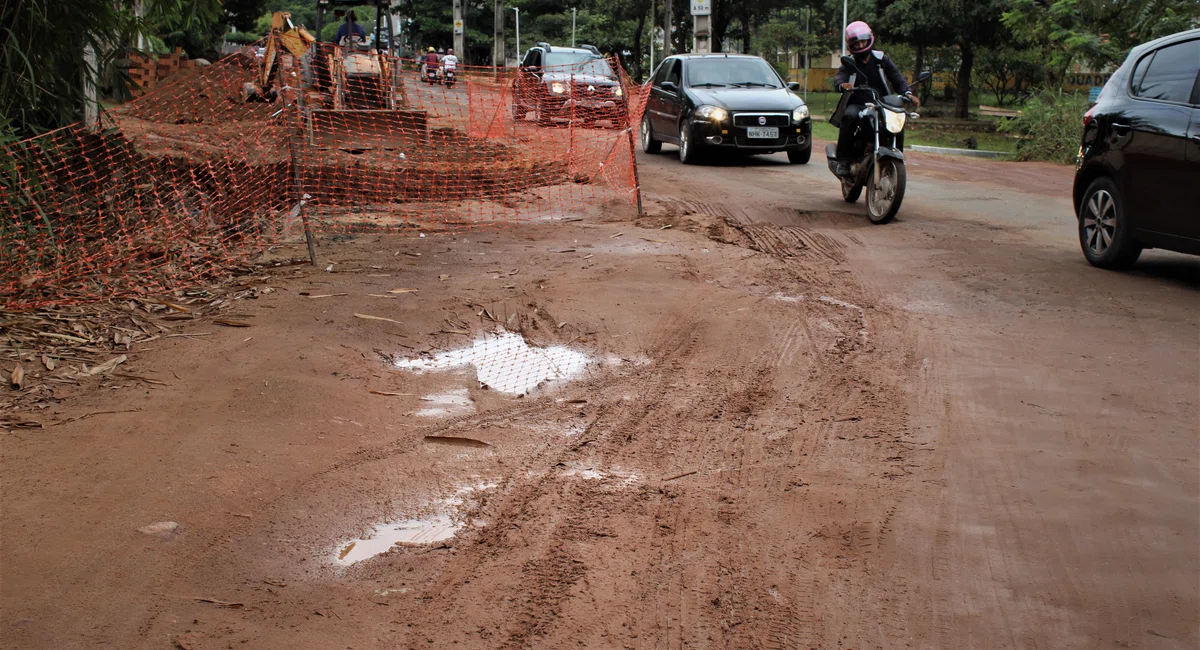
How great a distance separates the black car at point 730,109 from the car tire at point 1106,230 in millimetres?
7655

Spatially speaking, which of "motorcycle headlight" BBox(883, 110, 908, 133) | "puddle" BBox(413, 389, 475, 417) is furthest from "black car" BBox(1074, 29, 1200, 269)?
"puddle" BBox(413, 389, 475, 417)

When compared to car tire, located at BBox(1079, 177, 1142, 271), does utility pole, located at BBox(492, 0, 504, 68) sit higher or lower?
higher

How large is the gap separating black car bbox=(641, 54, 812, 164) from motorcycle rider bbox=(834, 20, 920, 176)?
4.63 m

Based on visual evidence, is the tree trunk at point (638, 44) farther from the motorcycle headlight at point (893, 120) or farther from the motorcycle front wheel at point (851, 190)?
the motorcycle headlight at point (893, 120)

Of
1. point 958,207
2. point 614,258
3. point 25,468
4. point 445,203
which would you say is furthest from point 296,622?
point 958,207

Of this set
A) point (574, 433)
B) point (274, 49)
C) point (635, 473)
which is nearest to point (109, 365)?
point (574, 433)

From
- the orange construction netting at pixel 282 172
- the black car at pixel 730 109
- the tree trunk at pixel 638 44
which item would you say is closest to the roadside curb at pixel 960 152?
the black car at pixel 730 109

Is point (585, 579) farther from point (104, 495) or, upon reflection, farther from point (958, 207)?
point (958, 207)

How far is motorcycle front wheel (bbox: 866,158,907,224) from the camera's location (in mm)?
10250

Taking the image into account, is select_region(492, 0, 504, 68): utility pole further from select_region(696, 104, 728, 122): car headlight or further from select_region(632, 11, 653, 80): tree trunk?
select_region(696, 104, 728, 122): car headlight

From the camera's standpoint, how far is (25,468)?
4.34m

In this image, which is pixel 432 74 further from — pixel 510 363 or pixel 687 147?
pixel 510 363

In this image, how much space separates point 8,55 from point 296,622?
6035 millimetres

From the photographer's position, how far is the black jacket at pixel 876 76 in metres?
10.8
